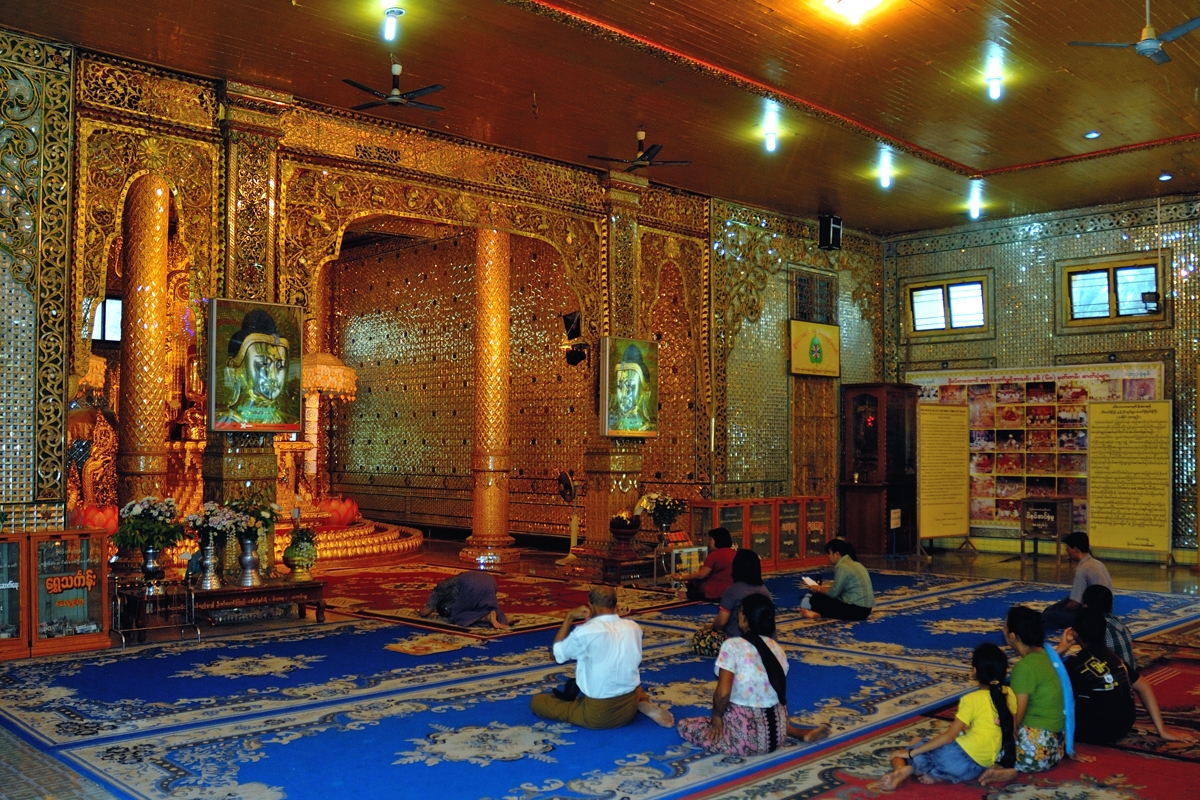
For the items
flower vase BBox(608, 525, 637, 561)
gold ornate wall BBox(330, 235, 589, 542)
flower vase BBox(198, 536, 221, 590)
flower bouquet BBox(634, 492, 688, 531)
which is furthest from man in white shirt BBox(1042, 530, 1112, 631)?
gold ornate wall BBox(330, 235, 589, 542)

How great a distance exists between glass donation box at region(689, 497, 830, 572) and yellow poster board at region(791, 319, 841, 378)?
2073 mm

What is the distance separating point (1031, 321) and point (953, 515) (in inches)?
118

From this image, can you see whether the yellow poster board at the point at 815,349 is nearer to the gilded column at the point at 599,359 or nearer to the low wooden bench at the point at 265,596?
the gilded column at the point at 599,359

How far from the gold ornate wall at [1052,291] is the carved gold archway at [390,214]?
613 centimetres

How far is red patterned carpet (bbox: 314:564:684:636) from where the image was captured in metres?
8.91

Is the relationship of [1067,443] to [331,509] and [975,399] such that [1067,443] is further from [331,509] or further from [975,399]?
[331,509]

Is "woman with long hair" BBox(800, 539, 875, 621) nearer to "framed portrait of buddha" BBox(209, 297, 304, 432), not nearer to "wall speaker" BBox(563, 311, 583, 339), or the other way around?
"framed portrait of buddha" BBox(209, 297, 304, 432)

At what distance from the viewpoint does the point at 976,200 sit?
14.1m

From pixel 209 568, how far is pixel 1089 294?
12.0 m

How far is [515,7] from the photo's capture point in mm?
7875

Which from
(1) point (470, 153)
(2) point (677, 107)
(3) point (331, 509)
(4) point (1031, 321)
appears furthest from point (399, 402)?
(4) point (1031, 321)

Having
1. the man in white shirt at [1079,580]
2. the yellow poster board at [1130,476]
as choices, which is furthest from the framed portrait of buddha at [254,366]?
the yellow poster board at [1130,476]

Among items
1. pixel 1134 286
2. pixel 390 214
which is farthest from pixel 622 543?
pixel 1134 286

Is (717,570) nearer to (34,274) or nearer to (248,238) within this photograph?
(248,238)
